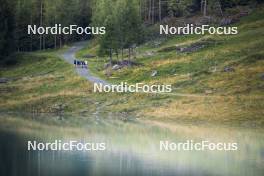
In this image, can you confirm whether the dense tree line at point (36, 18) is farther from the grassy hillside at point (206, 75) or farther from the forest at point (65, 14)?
the grassy hillside at point (206, 75)

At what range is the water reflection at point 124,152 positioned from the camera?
4828cm

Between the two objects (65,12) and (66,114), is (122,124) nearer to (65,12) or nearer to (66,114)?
(66,114)

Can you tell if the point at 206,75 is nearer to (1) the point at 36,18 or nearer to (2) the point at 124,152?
(2) the point at 124,152

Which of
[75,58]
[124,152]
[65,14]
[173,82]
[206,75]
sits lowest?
[124,152]

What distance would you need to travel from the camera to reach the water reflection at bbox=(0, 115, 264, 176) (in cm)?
4828

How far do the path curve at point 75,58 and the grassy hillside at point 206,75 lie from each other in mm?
1536

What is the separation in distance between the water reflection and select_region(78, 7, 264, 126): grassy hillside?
600 centimetres

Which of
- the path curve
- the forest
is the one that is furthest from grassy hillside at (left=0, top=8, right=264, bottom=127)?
the forest

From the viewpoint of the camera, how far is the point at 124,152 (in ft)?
187

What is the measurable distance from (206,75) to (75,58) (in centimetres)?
3176

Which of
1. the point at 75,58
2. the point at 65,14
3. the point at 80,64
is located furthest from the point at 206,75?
the point at 65,14

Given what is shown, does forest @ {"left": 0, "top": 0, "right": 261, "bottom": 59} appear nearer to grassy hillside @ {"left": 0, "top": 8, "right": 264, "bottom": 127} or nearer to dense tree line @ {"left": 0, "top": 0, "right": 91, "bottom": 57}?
dense tree line @ {"left": 0, "top": 0, "right": 91, "bottom": 57}

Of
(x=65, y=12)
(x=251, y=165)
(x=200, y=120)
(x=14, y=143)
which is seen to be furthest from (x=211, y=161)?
(x=65, y=12)

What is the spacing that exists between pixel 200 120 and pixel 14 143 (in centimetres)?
2604
